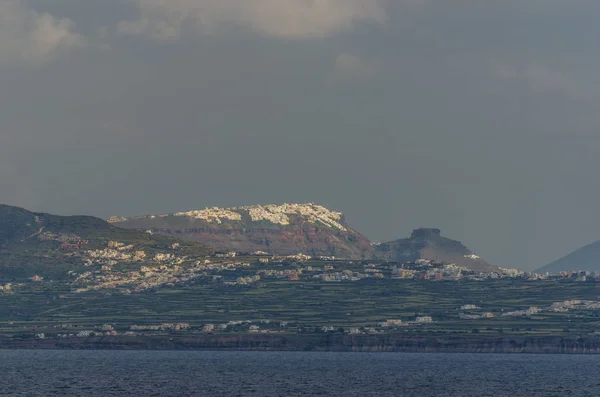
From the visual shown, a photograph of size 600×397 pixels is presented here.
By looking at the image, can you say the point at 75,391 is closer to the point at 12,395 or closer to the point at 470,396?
the point at 12,395

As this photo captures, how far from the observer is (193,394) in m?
193

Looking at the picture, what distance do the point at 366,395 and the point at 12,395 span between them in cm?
6271

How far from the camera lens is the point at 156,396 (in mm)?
187750

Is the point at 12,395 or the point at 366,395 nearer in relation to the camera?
the point at 12,395

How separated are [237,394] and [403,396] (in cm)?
3004

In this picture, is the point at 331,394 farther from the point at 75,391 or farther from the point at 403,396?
the point at 75,391

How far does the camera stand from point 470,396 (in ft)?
653

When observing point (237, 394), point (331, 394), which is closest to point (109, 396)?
point (237, 394)

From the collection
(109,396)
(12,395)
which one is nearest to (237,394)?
(109,396)

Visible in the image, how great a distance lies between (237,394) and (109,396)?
22.8 metres

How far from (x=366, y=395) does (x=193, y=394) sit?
104 ft

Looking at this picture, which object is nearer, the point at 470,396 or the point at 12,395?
the point at 12,395

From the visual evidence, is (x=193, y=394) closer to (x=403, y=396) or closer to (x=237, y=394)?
(x=237, y=394)

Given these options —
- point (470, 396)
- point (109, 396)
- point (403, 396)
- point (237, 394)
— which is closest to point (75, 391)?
point (109, 396)
